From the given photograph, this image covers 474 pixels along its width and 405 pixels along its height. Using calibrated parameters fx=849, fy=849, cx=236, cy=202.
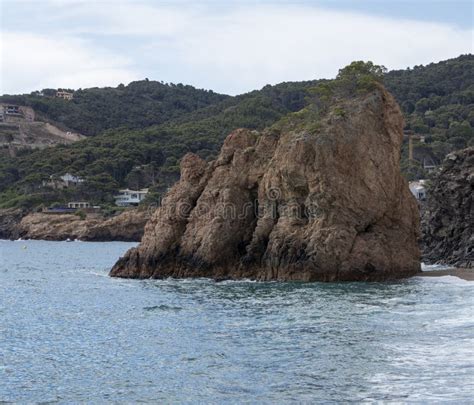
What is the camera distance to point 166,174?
13312 cm

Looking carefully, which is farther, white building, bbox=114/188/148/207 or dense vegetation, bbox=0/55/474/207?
dense vegetation, bbox=0/55/474/207

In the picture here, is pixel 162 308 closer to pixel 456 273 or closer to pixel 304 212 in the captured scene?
pixel 304 212

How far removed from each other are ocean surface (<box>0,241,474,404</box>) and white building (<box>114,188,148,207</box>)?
3341 inches

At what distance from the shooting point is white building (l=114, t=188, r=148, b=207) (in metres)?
128

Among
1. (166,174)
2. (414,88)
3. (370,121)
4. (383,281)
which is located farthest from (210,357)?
(414,88)

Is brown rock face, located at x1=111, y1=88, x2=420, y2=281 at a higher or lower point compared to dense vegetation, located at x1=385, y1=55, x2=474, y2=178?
lower

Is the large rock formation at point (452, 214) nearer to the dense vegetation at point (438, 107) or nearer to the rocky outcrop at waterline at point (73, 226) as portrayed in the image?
the rocky outcrop at waterline at point (73, 226)

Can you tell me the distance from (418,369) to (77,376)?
8.86 m

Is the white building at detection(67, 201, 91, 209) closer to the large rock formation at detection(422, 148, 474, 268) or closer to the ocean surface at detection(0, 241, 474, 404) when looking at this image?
the large rock formation at detection(422, 148, 474, 268)

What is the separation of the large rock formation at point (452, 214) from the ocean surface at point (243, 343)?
1570 cm

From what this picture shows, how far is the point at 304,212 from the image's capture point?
148 feet

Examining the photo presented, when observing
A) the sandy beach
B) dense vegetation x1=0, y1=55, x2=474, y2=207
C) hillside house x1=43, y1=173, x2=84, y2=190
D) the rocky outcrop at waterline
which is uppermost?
dense vegetation x1=0, y1=55, x2=474, y2=207

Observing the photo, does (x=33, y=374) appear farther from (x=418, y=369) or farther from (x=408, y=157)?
(x=408, y=157)

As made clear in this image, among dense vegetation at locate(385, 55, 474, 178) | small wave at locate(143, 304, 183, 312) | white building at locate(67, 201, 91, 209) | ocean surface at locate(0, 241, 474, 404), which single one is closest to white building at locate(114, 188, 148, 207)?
white building at locate(67, 201, 91, 209)
